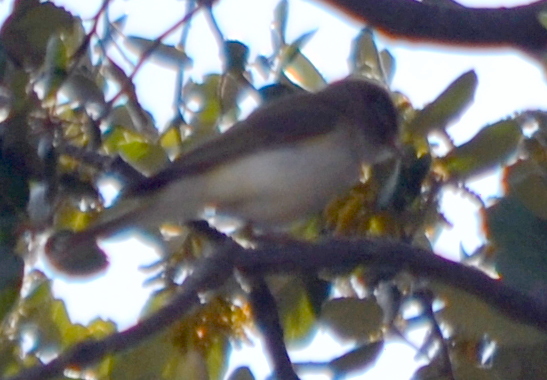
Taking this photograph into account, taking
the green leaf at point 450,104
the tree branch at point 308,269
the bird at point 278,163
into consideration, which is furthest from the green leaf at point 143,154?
the green leaf at point 450,104

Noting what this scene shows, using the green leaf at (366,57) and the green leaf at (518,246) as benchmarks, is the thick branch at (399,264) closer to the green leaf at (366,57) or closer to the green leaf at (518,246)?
the green leaf at (518,246)

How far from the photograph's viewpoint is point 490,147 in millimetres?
1704

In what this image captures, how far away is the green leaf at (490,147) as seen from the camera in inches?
66.9

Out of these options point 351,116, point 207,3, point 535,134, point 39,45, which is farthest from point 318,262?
point 351,116

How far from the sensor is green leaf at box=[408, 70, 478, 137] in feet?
5.72

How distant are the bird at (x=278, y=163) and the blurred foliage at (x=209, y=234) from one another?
0.57 feet

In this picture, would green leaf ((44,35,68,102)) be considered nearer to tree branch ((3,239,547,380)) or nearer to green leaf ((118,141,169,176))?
green leaf ((118,141,169,176))

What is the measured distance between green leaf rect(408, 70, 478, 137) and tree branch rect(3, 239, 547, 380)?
1.02ft

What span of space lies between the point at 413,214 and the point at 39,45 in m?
0.75

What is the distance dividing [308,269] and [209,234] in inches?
18.8

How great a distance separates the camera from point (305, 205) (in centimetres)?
249

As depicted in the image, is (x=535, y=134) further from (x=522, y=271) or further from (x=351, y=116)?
(x=351, y=116)

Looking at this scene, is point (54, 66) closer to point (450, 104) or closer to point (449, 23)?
point (450, 104)

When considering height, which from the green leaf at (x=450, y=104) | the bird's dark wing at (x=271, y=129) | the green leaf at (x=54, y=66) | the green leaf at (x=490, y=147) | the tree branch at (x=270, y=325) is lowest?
the bird's dark wing at (x=271, y=129)
